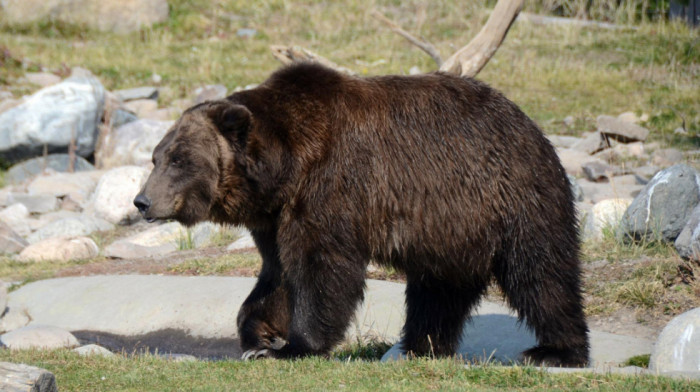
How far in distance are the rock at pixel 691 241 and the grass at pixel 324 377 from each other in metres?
3.17

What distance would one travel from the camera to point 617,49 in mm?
22344

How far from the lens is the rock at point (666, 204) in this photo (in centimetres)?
941

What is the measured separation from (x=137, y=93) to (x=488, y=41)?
10.8 meters

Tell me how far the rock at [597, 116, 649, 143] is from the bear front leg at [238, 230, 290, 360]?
1089 cm

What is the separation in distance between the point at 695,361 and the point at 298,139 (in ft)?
10.1

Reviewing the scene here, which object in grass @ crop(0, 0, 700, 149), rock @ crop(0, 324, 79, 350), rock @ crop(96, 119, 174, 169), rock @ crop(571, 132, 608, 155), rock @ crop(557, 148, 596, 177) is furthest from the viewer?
grass @ crop(0, 0, 700, 149)

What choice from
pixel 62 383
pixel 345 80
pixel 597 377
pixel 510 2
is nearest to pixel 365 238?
pixel 345 80

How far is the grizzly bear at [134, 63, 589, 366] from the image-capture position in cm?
611

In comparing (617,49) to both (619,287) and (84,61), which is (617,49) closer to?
(84,61)

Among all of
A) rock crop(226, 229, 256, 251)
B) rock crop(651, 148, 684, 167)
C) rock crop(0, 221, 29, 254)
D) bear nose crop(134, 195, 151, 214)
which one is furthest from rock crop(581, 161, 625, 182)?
bear nose crop(134, 195, 151, 214)

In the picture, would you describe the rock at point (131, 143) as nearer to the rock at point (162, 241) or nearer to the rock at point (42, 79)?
the rock at point (162, 241)

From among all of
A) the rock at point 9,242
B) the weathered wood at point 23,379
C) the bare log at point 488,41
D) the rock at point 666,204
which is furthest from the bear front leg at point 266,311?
the rock at point 9,242

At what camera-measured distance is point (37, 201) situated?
1544cm

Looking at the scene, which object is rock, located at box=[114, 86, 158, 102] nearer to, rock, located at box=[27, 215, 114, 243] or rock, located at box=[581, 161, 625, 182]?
rock, located at box=[27, 215, 114, 243]
